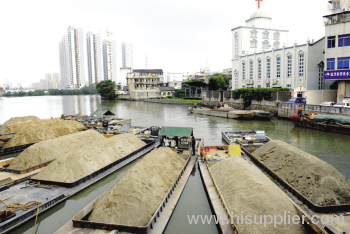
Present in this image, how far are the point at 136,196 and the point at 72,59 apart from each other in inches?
5113

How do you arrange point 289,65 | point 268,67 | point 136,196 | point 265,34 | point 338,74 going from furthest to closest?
point 265,34
point 268,67
point 289,65
point 338,74
point 136,196

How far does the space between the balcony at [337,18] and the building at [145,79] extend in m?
59.5

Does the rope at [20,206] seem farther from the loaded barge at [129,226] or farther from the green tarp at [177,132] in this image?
the green tarp at [177,132]

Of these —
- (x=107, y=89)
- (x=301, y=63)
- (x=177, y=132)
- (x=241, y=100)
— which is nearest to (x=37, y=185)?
(x=177, y=132)

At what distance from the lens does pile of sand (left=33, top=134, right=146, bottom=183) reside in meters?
10.4

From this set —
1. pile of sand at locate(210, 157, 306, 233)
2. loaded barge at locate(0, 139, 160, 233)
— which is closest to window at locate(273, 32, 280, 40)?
pile of sand at locate(210, 157, 306, 233)

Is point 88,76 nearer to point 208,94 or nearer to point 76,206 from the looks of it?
point 208,94

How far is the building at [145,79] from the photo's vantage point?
8188 centimetres

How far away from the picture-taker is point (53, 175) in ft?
33.7

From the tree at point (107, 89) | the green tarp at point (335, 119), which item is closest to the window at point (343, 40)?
the green tarp at point (335, 119)

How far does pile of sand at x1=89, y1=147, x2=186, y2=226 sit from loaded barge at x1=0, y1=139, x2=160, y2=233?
2192mm

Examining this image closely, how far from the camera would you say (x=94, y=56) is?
127750 millimetres

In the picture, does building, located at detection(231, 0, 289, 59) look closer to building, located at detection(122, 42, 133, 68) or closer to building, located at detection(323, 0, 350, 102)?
building, located at detection(323, 0, 350, 102)

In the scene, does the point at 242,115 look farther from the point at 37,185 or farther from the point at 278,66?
the point at 37,185
